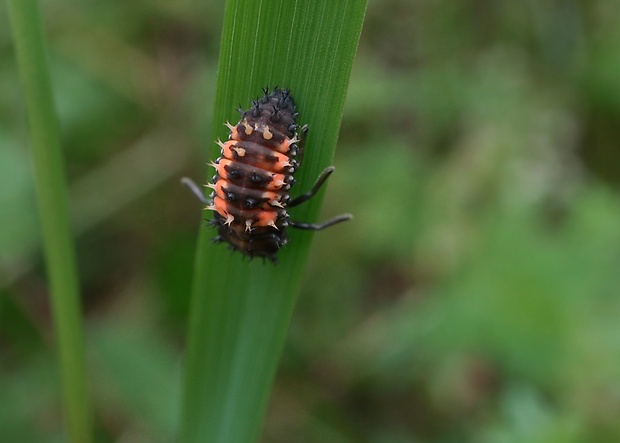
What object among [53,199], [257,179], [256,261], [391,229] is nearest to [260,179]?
[257,179]

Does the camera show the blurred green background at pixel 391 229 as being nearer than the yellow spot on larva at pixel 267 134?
No

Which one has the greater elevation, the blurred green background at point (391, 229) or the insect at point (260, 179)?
the insect at point (260, 179)

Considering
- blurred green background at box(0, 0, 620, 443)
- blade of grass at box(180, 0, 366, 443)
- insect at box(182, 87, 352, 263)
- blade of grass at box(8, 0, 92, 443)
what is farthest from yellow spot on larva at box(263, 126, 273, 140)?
blurred green background at box(0, 0, 620, 443)

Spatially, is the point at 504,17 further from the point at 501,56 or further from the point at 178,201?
the point at 178,201

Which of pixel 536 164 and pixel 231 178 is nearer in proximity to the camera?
pixel 231 178

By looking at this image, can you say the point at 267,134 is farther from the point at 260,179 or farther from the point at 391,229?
the point at 391,229

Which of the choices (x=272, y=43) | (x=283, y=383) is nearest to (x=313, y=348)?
(x=283, y=383)

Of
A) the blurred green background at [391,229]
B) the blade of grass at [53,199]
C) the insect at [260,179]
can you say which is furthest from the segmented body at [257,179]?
the blurred green background at [391,229]

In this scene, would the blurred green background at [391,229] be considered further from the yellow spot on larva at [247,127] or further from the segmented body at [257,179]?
the yellow spot on larva at [247,127]
